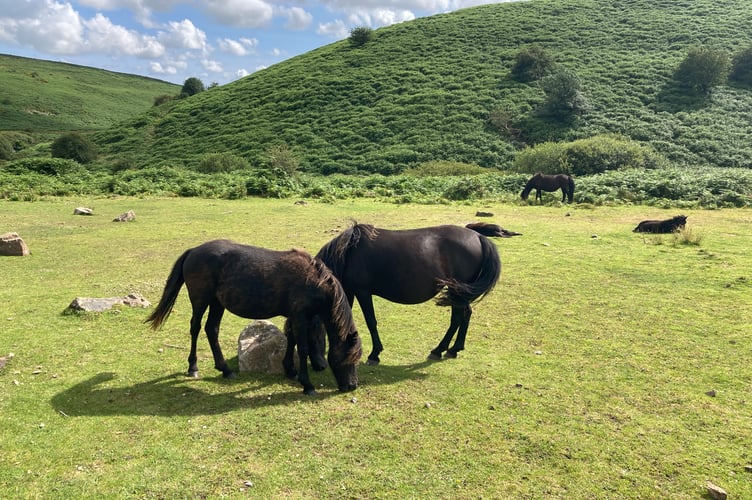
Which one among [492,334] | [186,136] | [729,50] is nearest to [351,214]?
[492,334]

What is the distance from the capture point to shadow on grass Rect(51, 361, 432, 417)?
536 centimetres

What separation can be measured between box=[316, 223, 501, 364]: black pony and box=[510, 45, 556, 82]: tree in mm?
58460

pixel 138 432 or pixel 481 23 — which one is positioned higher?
pixel 481 23

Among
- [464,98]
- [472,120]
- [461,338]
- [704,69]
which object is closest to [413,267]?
[461,338]

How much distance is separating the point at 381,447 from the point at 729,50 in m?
76.1

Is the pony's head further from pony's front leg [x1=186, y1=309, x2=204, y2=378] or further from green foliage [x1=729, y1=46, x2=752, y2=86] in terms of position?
green foliage [x1=729, y1=46, x2=752, y2=86]

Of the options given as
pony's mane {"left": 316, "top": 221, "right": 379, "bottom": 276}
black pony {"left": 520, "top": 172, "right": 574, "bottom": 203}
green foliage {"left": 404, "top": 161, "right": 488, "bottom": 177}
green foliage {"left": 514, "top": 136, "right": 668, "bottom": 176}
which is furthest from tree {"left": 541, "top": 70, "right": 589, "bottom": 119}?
pony's mane {"left": 316, "top": 221, "right": 379, "bottom": 276}

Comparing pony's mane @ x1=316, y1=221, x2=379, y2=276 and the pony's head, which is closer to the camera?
the pony's head

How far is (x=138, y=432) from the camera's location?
4.90 m

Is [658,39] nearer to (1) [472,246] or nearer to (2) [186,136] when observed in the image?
(2) [186,136]

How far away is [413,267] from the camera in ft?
21.6

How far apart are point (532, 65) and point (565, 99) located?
1093cm

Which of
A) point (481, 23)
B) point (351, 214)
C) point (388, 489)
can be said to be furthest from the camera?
point (481, 23)

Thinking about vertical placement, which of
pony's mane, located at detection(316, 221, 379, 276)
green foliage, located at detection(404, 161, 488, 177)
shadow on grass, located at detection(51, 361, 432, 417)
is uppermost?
→ green foliage, located at detection(404, 161, 488, 177)
